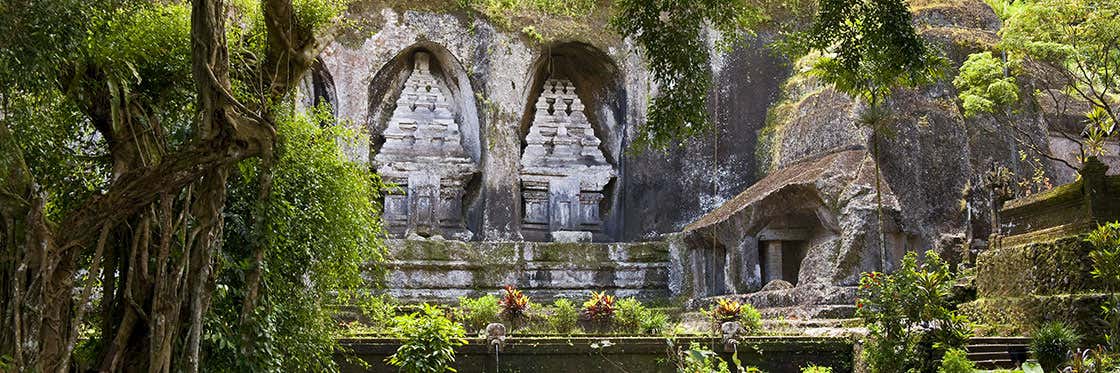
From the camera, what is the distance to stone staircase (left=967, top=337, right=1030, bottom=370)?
919cm

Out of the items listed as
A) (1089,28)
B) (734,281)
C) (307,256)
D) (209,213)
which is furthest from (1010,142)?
(209,213)

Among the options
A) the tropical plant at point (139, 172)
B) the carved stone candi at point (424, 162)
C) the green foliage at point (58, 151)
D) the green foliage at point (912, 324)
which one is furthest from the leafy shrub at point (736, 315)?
the carved stone candi at point (424, 162)

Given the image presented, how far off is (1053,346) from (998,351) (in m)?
1.01

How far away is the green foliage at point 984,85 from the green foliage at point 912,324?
6061 millimetres

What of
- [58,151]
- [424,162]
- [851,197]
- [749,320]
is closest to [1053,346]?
[749,320]

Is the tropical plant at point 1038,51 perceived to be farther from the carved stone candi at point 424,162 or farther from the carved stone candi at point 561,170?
the carved stone candi at point 424,162

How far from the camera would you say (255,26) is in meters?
7.38

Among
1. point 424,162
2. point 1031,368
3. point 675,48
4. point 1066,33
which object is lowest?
point 1031,368

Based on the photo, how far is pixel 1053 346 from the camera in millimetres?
8422

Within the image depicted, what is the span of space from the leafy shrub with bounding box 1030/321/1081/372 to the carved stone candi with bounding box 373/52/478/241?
418 inches

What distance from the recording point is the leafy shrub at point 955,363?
26.0 ft

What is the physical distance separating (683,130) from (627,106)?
1138cm

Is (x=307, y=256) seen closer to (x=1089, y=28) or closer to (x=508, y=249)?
(x=508, y=249)

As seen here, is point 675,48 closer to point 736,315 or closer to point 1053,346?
point 1053,346
